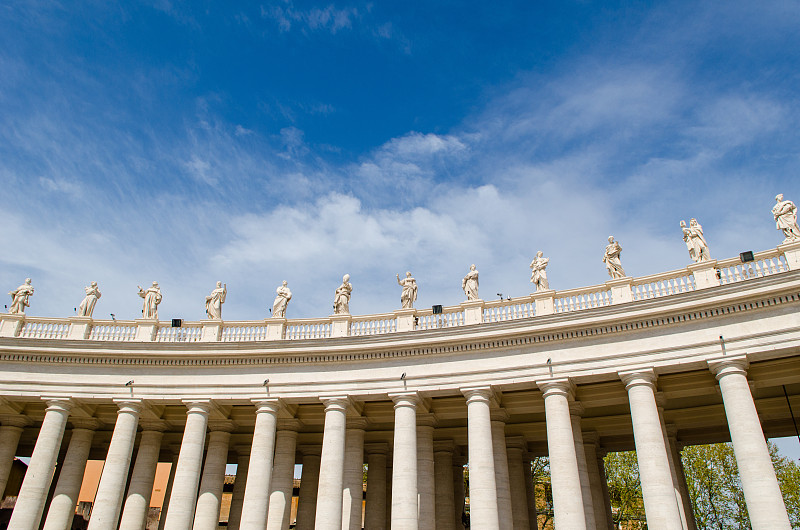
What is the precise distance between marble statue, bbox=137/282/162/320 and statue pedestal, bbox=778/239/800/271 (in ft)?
129

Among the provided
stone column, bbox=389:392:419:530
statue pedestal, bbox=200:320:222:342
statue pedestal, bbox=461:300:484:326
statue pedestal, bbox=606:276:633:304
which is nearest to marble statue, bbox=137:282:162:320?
statue pedestal, bbox=200:320:222:342

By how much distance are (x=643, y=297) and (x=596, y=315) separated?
10.2 feet

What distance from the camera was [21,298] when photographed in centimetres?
4500

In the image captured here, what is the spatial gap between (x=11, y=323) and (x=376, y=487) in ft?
93.7

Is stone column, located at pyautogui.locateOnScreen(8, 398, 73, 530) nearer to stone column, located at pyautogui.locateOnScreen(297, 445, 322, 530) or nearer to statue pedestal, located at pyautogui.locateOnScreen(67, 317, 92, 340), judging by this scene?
statue pedestal, located at pyautogui.locateOnScreen(67, 317, 92, 340)

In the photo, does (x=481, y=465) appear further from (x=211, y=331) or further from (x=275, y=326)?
(x=211, y=331)

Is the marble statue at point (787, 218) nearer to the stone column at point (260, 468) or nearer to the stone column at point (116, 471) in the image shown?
the stone column at point (260, 468)

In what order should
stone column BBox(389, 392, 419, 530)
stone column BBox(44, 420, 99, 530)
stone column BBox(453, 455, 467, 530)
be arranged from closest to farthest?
stone column BBox(389, 392, 419, 530) → stone column BBox(44, 420, 99, 530) → stone column BBox(453, 455, 467, 530)

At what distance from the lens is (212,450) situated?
139 feet

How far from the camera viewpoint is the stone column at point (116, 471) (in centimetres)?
3709

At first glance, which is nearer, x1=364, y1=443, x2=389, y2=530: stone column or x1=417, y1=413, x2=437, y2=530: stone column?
x1=417, y1=413, x2=437, y2=530: stone column

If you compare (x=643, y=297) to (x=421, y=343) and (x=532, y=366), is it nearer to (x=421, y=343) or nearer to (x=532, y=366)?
(x=532, y=366)

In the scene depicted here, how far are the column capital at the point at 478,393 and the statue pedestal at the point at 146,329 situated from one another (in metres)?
21.9

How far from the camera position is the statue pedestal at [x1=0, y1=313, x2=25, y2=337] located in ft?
141
